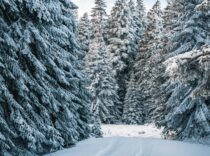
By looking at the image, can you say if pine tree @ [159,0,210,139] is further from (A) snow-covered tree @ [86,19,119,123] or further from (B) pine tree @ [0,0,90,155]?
(A) snow-covered tree @ [86,19,119,123]

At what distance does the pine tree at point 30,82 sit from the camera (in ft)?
34.6

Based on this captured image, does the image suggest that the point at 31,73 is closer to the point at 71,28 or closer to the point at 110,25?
the point at 71,28

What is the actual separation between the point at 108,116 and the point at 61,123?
107ft

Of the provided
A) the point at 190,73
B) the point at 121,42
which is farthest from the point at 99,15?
the point at 190,73

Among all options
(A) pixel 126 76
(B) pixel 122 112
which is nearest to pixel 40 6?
(B) pixel 122 112

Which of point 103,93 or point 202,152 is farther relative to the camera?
point 103,93

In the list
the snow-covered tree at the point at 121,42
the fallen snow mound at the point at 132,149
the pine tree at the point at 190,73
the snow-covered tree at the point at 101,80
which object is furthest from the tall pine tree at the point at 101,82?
the fallen snow mound at the point at 132,149

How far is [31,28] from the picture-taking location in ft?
37.3

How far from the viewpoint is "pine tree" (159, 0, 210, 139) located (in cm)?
1354

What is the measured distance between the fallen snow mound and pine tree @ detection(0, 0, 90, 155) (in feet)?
2.86

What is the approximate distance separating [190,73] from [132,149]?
11.4ft

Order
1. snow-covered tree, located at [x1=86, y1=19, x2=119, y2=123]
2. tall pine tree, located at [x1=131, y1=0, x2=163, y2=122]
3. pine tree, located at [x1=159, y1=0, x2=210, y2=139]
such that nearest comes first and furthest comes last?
pine tree, located at [x1=159, y1=0, x2=210, y2=139] < snow-covered tree, located at [x1=86, y1=19, x2=119, y2=123] < tall pine tree, located at [x1=131, y1=0, x2=163, y2=122]

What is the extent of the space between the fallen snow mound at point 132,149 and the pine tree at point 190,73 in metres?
1.83

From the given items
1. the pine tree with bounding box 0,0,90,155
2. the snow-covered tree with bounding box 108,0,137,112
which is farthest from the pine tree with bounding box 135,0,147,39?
the pine tree with bounding box 0,0,90,155
